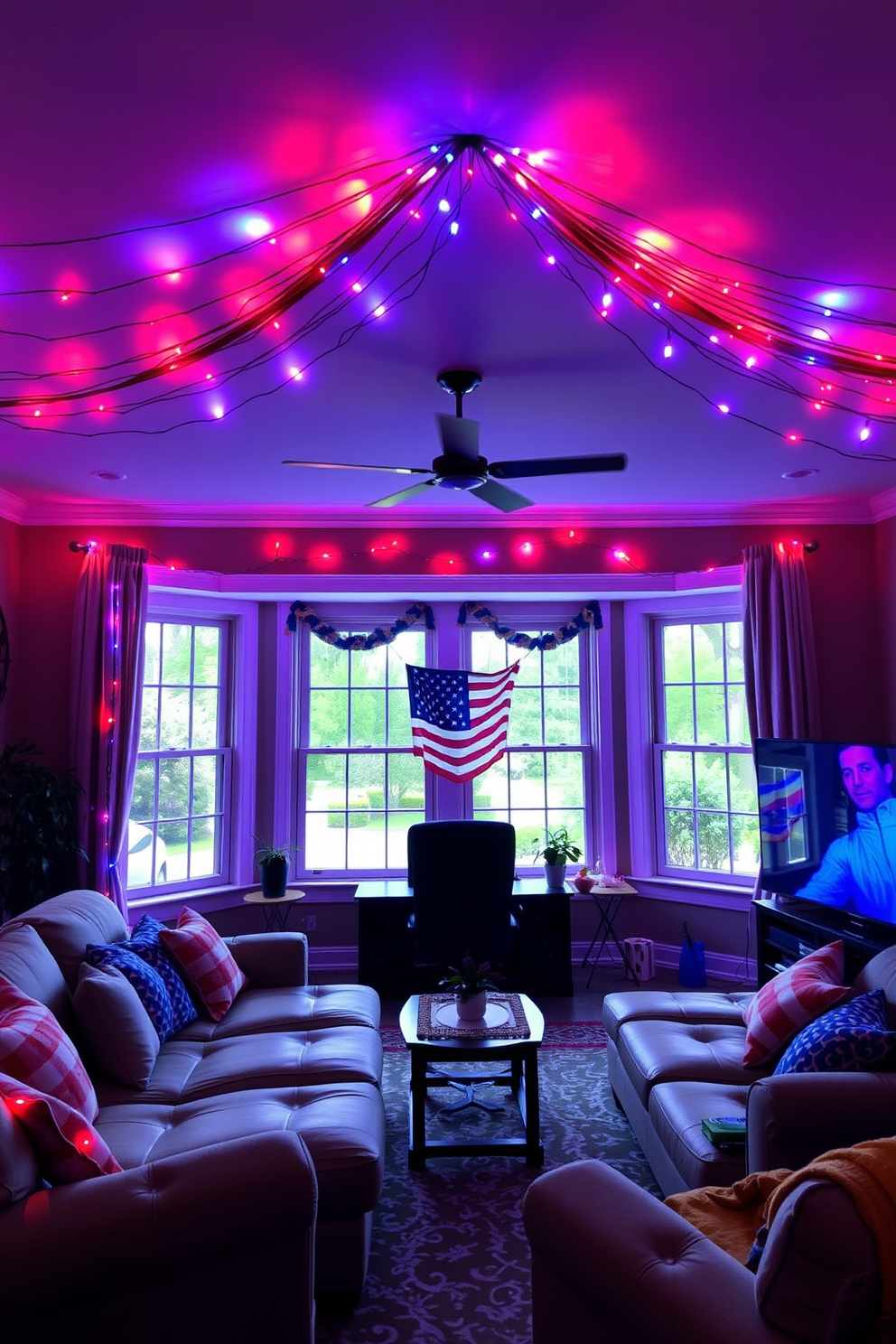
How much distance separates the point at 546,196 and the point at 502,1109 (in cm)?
328

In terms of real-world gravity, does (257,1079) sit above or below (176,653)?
below

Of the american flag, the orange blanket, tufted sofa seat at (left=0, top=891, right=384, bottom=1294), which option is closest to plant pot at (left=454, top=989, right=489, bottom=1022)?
tufted sofa seat at (left=0, top=891, right=384, bottom=1294)

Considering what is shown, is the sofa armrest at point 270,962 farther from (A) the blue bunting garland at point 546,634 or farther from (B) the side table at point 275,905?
(A) the blue bunting garland at point 546,634

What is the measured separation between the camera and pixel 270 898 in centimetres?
506

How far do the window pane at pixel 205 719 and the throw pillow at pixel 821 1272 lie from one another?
4.67m

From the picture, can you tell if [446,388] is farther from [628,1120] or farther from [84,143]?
[628,1120]

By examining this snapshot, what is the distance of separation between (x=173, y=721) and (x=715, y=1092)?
3.90 meters

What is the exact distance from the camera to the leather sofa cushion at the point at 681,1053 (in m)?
2.74

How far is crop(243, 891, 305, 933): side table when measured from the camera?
504 cm

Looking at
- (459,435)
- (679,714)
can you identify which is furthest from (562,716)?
(459,435)

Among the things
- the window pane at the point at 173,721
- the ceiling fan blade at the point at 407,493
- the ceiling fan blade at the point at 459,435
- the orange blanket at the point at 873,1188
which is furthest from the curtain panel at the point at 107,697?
the orange blanket at the point at 873,1188

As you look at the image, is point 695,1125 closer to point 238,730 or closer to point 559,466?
point 559,466

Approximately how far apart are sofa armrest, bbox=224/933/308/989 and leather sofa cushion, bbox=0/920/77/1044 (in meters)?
1.00

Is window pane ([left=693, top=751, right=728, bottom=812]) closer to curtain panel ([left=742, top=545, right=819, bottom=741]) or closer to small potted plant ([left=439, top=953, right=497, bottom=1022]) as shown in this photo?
curtain panel ([left=742, top=545, right=819, bottom=741])
